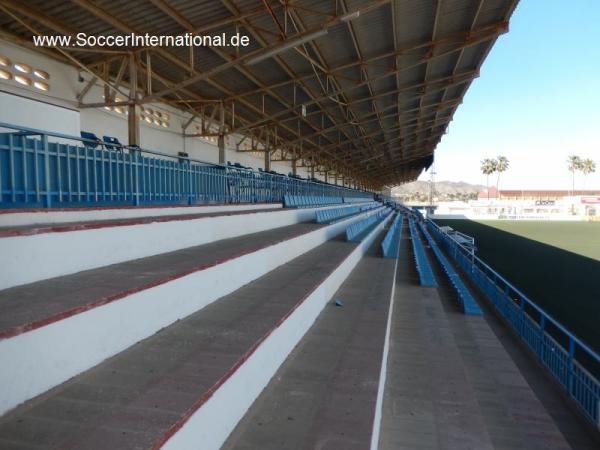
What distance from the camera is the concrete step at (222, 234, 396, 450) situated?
2211mm

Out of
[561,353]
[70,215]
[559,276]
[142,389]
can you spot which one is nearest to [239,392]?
[142,389]

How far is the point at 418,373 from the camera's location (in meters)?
4.70

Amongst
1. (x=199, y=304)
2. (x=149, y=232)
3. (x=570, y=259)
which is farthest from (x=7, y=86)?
(x=570, y=259)

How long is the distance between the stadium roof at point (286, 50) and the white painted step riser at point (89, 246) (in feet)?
21.8

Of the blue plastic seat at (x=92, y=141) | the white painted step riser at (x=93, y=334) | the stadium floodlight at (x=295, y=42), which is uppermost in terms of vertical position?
the stadium floodlight at (x=295, y=42)

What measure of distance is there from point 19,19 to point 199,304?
9.54 meters

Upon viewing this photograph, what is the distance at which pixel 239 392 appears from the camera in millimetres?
2365

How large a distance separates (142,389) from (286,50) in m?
11.2

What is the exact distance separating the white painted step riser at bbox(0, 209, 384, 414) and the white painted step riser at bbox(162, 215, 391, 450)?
0.83m

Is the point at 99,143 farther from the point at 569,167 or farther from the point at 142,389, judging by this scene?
the point at 569,167

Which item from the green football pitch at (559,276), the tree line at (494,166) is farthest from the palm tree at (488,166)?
the green football pitch at (559,276)

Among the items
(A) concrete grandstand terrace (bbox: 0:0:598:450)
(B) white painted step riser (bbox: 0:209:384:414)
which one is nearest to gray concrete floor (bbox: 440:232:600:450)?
(A) concrete grandstand terrace (bbox: 0:0:598:450)

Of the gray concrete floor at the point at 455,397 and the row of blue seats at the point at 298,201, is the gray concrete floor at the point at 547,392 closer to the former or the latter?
the gray concrete floor at the point at 455,397

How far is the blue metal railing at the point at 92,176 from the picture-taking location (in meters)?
4.20
